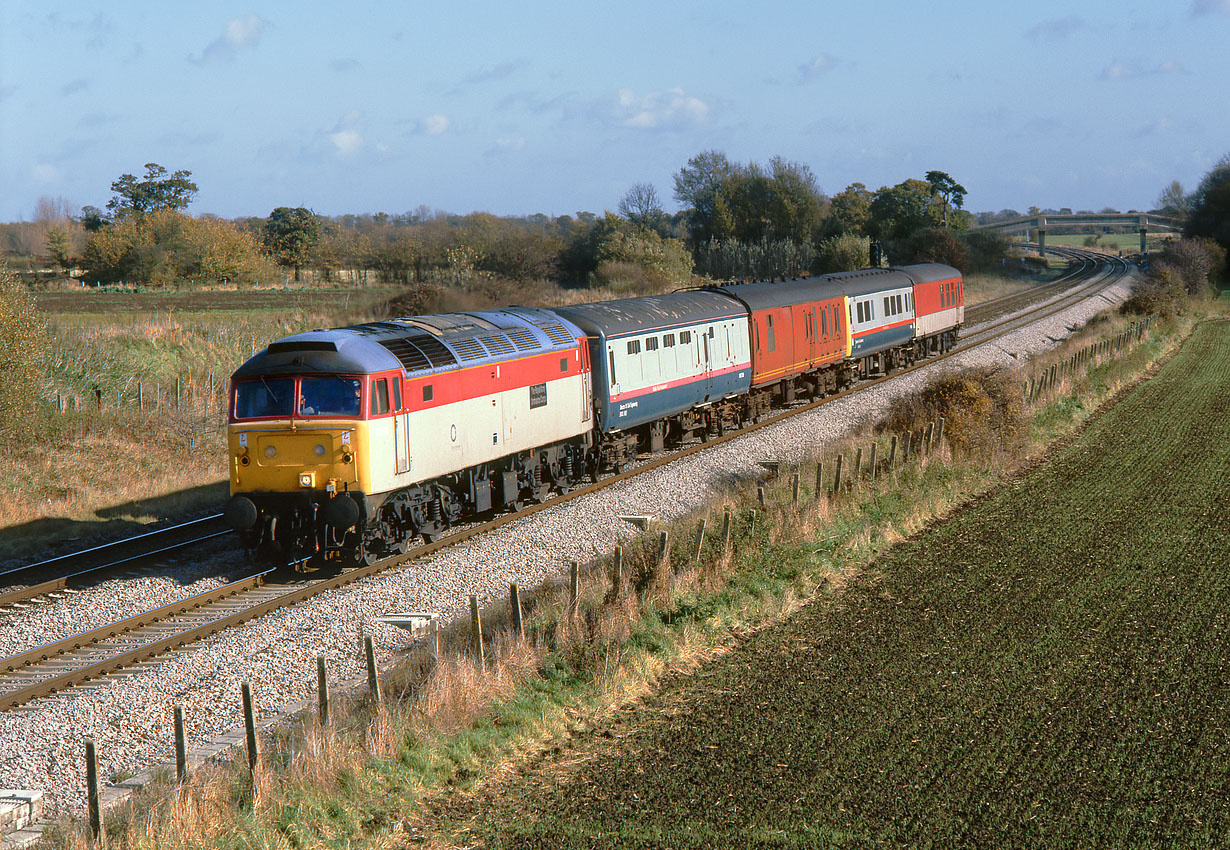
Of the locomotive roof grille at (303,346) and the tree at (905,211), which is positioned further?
the tree at (905,211)

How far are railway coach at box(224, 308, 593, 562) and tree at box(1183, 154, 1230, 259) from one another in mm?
92699

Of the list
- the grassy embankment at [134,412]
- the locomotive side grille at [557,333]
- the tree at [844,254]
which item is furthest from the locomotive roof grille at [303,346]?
the tree at [844,254]

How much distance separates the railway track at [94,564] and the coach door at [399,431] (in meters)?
4.24

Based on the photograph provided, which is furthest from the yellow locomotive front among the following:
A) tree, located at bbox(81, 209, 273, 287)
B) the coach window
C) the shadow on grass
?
tree, located at bbox(81, 209, 273, 287)

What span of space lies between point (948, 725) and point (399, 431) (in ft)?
29.0

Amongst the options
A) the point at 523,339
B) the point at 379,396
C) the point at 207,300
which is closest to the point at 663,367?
the point at 523,339

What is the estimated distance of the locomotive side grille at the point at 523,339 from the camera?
1973 centimetres

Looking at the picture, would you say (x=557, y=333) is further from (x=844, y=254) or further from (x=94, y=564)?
(x=844, y=254)

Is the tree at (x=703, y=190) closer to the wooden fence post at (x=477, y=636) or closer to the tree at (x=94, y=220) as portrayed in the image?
the tree at (x=94, y=220)

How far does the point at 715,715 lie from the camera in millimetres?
11359

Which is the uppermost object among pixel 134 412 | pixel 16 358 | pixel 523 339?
pixel 16 358

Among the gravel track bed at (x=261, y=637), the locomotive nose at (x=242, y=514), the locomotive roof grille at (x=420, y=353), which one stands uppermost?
the locomotive roof grille at (x=420, y=353)

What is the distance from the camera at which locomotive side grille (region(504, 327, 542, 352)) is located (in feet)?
64.7

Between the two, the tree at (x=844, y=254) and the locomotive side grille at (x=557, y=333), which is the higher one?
the tree at (x=844, y=254)
